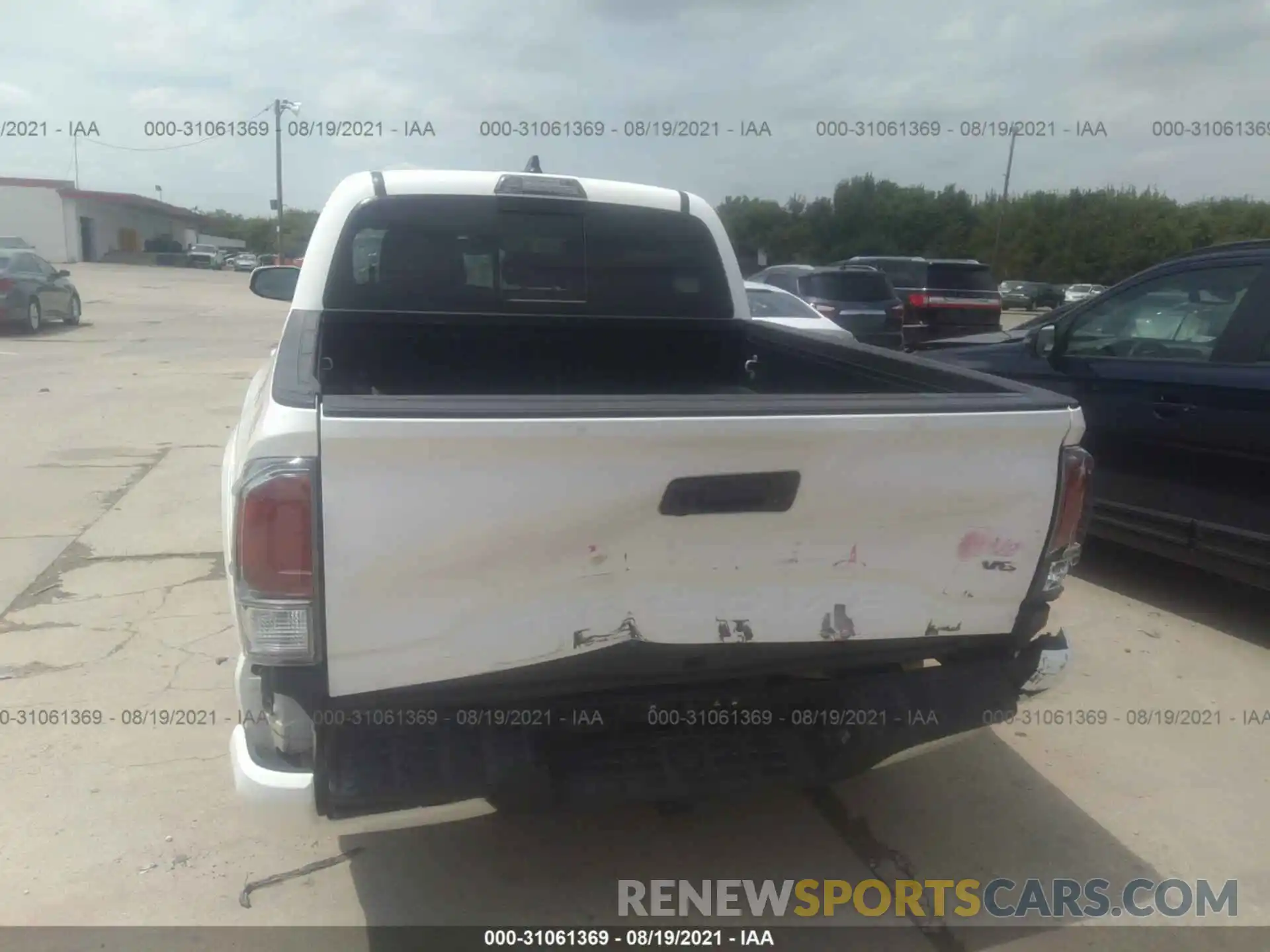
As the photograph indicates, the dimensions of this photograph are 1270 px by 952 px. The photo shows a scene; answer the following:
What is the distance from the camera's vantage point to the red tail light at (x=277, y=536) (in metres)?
2.18

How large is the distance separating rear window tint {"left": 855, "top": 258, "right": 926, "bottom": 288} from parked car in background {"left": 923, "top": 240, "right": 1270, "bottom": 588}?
37.3ft

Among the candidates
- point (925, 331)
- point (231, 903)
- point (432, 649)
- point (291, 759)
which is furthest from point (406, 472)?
point (925, 331)

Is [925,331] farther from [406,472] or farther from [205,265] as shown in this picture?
[205,265]

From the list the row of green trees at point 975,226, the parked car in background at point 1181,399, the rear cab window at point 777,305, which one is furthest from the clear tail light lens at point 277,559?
the row of green trees at point 975,226

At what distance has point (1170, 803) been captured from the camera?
362 cm

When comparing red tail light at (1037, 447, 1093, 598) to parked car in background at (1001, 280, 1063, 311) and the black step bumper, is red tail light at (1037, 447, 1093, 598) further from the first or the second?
parked car in background at (1001, 280, 1063, 311)

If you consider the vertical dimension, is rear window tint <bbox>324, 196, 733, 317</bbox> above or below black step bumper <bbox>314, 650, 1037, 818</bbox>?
above

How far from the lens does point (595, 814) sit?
3391 millimetres

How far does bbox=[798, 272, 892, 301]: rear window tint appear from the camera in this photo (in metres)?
14.9

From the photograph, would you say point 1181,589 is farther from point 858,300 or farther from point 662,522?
point 858,300

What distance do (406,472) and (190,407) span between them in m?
10.1

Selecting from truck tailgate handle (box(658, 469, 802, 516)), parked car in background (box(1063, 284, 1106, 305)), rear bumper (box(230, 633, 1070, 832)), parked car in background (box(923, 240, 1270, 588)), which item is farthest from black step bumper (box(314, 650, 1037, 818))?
parked car in background (box(1063, 284, 1106, 305))

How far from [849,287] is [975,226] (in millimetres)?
35754

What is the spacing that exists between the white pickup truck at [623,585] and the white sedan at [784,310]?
30.7 ft
